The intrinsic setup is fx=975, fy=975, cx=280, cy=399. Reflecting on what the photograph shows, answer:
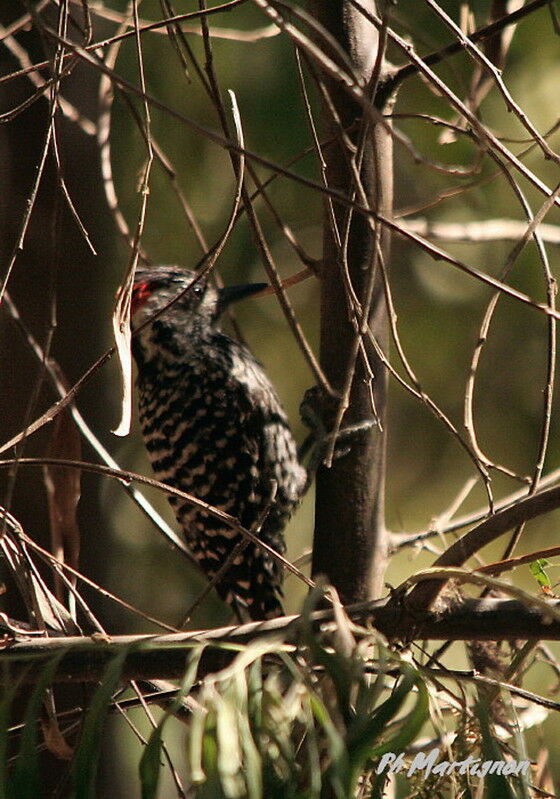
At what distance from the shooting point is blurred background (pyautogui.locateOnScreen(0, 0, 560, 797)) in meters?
3.42

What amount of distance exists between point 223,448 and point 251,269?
2.29 m

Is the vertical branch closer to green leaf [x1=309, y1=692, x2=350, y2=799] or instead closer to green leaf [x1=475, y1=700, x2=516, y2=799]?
green leaf [x1=475, y1=700, x2=516, y2=799]

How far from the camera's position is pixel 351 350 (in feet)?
5.71

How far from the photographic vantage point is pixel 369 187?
1.77m

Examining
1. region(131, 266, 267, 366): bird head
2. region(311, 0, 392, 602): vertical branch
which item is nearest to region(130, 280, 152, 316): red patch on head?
region(131, 266, 267, 366): bird head

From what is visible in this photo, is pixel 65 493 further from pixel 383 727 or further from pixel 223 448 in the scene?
pixel 383 727

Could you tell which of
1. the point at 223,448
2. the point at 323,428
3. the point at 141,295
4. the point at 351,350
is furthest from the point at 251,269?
the point at 351,350

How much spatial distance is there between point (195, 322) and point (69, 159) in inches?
43.3

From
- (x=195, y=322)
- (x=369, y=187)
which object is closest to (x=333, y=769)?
(x=369, y=187)

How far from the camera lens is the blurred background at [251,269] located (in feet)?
11.2

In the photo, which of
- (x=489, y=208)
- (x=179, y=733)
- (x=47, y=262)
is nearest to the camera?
(x=47, y=262)

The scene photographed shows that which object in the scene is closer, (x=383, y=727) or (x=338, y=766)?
(x=338, y=766)

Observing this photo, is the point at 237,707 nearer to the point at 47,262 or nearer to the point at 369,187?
the point at 369,187

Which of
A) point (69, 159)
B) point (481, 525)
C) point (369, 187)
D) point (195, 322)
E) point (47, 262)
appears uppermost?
point (69, 159)
